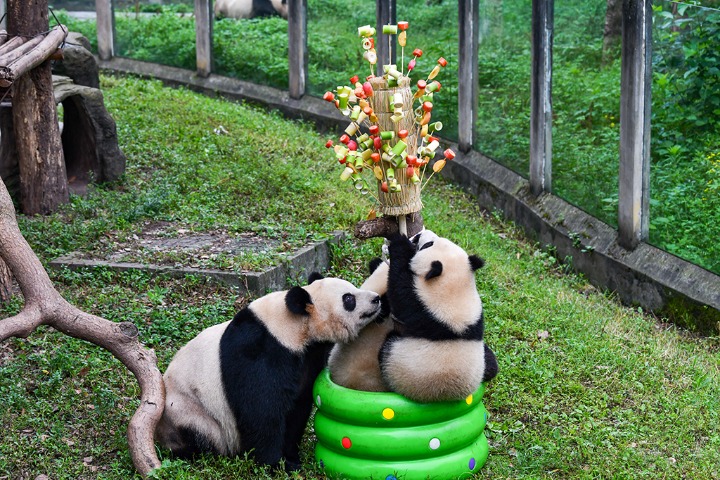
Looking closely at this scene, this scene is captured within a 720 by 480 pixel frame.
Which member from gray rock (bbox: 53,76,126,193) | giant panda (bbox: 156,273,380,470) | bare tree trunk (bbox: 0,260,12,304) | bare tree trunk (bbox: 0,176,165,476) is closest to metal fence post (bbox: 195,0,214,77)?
gray rock (bbox: 53,76,126,193)

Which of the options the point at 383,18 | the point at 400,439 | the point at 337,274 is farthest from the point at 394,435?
the point at 383,18

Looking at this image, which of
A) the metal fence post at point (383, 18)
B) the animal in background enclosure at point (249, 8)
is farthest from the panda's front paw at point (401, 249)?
the animal in background enclosure at point (249, 8)

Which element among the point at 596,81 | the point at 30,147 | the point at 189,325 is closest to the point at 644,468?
the point at 189,325

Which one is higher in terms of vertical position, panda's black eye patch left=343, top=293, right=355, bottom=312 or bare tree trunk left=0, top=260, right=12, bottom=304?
panda's black eye patch left=343, top=293, right=355, bottom=312

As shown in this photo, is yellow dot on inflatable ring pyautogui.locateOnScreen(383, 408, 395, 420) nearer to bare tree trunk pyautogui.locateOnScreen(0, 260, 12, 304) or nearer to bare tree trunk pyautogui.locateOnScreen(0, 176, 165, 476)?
bare tree trunk pyautogui.locateOnScreen(0, 176, 165, 476)

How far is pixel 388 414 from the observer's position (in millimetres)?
4953

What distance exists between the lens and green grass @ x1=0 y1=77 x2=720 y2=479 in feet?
18.1

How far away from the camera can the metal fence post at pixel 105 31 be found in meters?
15.7

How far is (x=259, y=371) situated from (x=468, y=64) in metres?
7.13

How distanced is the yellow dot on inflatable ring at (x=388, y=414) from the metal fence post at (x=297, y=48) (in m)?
9.57

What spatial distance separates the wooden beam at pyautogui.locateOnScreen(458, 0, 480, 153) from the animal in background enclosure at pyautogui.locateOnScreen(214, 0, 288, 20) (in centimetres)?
411

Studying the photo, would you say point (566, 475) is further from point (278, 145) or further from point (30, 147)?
point (278, 145)

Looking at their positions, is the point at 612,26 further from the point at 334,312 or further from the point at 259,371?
the point at 259,371

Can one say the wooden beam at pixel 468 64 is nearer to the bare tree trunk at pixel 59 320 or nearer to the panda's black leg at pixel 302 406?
the panda's black leg at pixel 302 406
